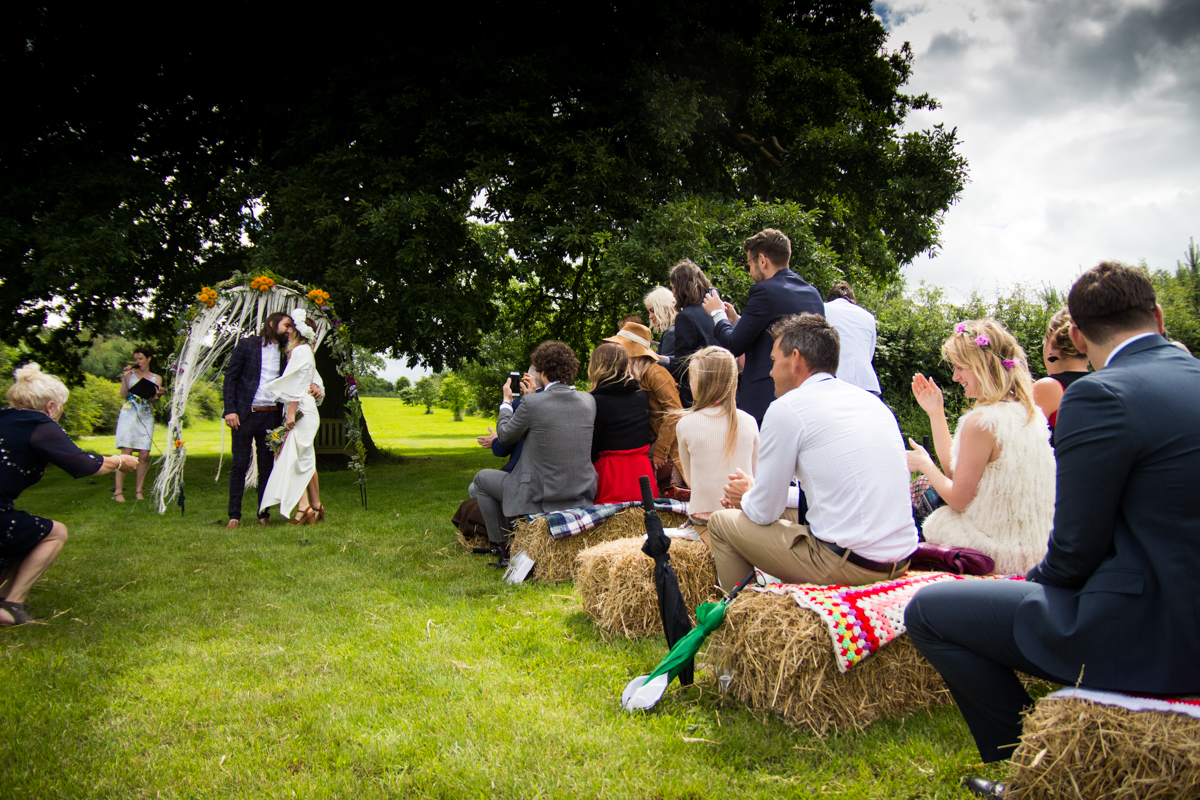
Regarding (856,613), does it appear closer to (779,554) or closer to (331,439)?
(779,554)

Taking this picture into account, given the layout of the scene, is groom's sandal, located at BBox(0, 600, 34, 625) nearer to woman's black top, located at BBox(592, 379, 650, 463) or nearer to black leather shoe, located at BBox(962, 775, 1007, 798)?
woman's black top, located at BBox(592, 379, 650, 463)

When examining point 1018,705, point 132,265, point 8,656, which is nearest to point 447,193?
point 132,265

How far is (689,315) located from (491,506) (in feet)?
7.88

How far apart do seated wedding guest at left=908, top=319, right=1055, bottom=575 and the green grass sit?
94 centimetres

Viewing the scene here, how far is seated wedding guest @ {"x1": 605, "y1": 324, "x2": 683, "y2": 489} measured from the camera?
6.03 metres

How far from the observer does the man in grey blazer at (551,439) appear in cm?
545

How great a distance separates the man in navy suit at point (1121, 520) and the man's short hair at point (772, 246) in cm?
299

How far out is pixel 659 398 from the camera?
610 cm

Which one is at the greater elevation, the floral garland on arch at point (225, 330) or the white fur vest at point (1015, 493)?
the floral garland on arch at point (225, 330)

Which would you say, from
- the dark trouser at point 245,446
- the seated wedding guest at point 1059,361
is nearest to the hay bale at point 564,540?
the seated wedding guest at point 1059,361

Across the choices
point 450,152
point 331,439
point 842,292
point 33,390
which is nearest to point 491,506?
point 33,390

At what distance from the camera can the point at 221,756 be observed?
9.25ft

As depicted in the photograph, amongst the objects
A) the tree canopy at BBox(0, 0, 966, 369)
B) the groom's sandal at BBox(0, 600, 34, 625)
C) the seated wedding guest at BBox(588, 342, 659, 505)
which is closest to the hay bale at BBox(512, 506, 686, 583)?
the seated wedding guest at BBox(588, 342, 659, 505)

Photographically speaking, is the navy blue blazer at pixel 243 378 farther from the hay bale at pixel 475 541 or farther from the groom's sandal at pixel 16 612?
the groom's sandal at pixel 16 612
